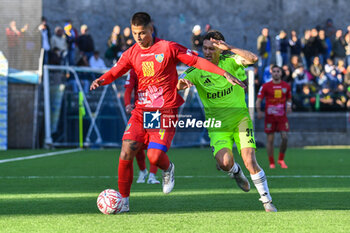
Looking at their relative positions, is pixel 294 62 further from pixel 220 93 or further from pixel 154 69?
pixel 154 69

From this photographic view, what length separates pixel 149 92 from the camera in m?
7.39

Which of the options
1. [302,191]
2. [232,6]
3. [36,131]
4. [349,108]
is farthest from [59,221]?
[232,6]

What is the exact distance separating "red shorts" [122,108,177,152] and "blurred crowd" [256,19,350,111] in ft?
52.0

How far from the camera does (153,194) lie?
8961mm

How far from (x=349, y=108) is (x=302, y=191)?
613 inches

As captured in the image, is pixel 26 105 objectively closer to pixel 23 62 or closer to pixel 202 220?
pixel 23 62

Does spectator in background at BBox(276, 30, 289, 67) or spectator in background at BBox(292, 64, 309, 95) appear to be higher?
spectator in background at BBox(276, 30, 289, 67)

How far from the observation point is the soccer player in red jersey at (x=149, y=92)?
23.7ft

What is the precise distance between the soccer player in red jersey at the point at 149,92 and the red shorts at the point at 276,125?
7488 millimetres

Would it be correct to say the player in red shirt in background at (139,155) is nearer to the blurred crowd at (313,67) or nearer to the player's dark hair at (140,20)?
the player's dark hair at (140,20)

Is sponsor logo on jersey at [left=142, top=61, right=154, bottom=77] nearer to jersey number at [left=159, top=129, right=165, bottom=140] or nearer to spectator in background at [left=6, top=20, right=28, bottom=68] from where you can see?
jersey number at [left=159, top=129, right=165, bottom=140]

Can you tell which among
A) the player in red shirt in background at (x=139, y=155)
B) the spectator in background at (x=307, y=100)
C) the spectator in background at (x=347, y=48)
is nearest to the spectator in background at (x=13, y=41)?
the spectator in background at (x=307, y=100)

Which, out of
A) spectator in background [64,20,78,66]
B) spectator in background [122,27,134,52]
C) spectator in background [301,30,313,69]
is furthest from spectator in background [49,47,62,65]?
spectator in background [301,30,313,69]

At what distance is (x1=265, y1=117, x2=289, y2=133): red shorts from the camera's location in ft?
48.1
